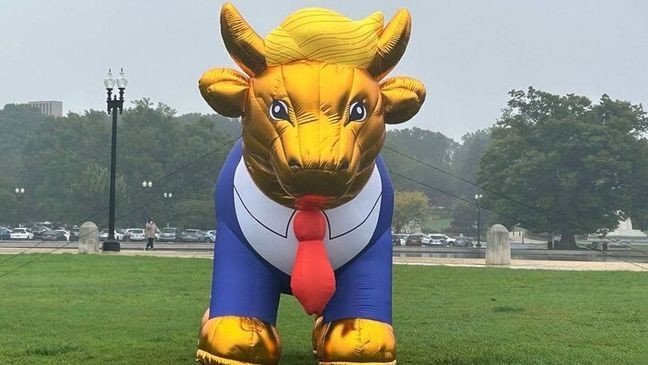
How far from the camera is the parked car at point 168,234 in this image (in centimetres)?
4923

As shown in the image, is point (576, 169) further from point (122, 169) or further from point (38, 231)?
point (38, 231)

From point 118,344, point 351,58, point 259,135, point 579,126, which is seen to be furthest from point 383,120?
point 579,126

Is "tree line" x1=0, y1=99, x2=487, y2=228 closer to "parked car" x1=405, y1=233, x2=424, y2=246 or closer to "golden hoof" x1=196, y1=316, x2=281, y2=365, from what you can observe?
"parked car" x1=405, y1=233, x2=424, y2=246

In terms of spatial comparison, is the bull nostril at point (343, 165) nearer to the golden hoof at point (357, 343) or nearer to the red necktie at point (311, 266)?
the red necktie at point (311, 266)

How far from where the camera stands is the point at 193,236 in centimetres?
4978

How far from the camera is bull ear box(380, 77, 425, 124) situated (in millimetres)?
4926

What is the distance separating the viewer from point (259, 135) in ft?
15.4

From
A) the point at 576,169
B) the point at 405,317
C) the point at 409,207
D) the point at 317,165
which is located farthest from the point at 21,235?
the point at 317,165

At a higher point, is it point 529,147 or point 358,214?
point 529,147

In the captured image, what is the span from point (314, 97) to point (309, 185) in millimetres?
518

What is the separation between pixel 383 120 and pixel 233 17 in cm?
109

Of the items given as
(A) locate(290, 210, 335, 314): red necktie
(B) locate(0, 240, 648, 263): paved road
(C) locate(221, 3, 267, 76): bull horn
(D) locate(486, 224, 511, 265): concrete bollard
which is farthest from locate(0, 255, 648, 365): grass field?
(B) locate(0, 240, 648, 263): paved road

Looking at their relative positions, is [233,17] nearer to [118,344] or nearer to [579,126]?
[118,344]

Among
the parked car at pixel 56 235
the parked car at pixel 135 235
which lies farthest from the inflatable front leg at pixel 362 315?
the parked car at pixel 56 235
